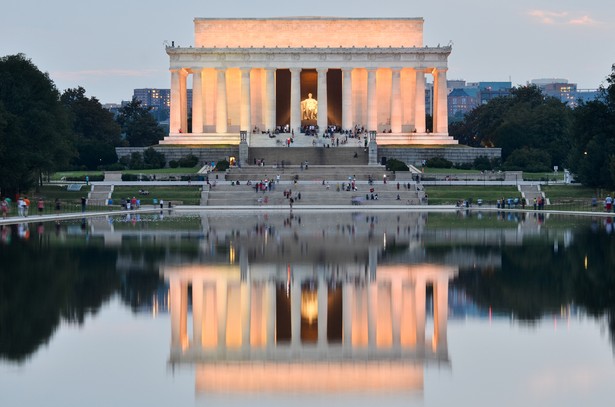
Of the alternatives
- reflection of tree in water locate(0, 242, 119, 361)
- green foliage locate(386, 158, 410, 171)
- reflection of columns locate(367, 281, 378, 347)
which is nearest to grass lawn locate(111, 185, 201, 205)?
green foliage locate(386, 158, 410, 171)

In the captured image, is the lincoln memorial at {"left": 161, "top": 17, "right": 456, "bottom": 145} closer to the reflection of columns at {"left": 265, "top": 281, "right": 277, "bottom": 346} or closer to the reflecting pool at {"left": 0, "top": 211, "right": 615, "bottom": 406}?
the reflecting pool at {"left": 0, "top": 211, "right": 615, "bottom": 406}

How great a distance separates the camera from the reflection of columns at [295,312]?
24.1m

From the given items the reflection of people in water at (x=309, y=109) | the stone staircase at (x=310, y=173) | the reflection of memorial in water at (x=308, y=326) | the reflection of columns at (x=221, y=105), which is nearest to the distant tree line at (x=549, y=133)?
the stone staircase at (x=310, y=173)

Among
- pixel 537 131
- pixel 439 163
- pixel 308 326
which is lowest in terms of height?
pixel 308 326

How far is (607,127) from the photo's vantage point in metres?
90.1

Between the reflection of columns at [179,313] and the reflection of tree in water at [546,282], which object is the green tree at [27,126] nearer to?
the reflection of tree in water at [546,282]

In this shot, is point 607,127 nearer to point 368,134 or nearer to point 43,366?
point 368,134

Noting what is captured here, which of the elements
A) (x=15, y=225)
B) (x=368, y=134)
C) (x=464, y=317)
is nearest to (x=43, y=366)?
(x=464, y=317)

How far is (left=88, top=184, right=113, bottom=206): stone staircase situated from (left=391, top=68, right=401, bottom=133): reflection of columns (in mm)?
38402

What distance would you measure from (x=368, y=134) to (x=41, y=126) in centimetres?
3888

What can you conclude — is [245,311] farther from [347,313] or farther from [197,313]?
[347,313]

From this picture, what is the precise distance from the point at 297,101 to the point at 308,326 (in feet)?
322

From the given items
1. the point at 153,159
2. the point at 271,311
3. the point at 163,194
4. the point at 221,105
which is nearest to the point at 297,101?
the point at 221,105

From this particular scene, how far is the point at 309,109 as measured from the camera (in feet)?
425
